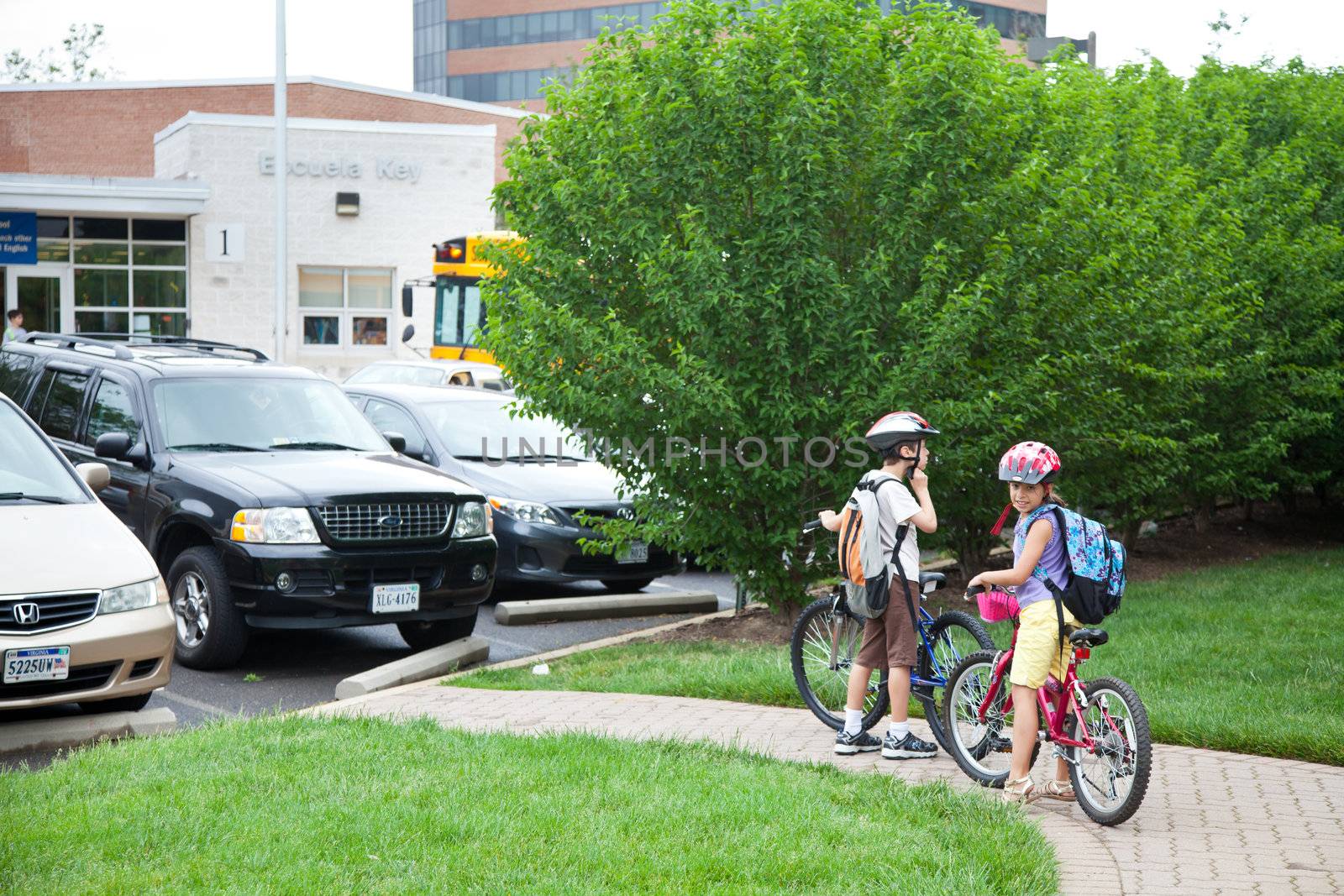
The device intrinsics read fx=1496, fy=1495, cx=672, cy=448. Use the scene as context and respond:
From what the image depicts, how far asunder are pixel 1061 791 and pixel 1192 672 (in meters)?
3.26

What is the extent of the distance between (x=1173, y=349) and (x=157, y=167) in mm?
34116

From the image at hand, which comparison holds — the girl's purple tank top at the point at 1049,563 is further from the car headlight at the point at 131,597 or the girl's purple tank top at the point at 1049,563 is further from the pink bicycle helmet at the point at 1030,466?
the car headlight at the point at 131,597

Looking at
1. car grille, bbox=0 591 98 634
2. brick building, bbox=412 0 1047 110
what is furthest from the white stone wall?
brick building, bbox=412 0 1047 110

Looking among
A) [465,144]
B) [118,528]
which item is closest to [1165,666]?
[118,528]

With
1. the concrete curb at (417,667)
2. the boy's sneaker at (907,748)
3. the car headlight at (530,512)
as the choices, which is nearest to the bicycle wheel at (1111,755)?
the boy's sneaker at (907,748)

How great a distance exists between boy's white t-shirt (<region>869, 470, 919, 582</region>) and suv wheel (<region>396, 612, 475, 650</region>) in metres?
4.12

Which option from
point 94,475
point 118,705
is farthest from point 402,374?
point 118,705

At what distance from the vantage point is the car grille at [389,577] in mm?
9297

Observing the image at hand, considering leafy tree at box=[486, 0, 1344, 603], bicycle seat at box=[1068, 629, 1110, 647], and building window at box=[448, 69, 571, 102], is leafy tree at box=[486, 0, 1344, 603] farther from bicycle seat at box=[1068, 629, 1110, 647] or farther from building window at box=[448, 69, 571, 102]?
building window at box=[448, 69, 571, 102]

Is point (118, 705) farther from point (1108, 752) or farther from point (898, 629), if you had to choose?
point (1108, 752)

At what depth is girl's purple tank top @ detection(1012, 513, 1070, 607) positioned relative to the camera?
6023mm

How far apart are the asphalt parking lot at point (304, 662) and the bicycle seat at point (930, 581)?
11.6ft

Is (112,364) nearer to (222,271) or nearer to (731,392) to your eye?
(731,392)

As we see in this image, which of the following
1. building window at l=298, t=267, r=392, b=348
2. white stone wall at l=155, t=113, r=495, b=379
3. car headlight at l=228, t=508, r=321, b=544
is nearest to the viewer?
car headlight at l=228, t=508, r=321, b=544
